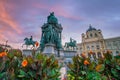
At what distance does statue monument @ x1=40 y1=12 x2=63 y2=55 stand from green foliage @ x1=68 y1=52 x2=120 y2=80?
36.4ft

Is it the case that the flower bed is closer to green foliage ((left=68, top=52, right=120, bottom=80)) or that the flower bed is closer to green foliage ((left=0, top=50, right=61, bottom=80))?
green foliage ((left=0, top=50, right=61, bottom=80))

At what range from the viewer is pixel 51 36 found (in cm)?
1558

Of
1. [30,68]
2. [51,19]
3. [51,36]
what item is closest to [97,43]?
[51,19]

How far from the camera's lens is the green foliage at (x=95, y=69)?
10.1ft

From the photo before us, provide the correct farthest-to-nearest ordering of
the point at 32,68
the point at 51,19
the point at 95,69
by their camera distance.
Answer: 1. the point at 51,19
2. the point at 95,69
3. the point at 32,68

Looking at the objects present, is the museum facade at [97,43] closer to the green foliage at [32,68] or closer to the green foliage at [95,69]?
the green foliage at [95,69]

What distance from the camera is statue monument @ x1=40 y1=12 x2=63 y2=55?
49.1 feet

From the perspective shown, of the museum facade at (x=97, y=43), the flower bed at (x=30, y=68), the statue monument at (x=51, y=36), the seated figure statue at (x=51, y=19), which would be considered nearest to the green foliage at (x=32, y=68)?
the flower bed at (x=30, y=68)

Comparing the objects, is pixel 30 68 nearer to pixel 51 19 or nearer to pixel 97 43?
pixel 51 19

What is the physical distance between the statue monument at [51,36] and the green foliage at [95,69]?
11.1m

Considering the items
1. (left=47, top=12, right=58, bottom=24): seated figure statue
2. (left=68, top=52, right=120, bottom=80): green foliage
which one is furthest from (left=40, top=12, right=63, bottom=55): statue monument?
(left=68, top=52, right=120, bottom=80): green foliage

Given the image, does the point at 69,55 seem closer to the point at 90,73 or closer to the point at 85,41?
the point at 90,73

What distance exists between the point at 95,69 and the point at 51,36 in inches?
498

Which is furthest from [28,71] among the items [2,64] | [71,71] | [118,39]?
[118,39]
